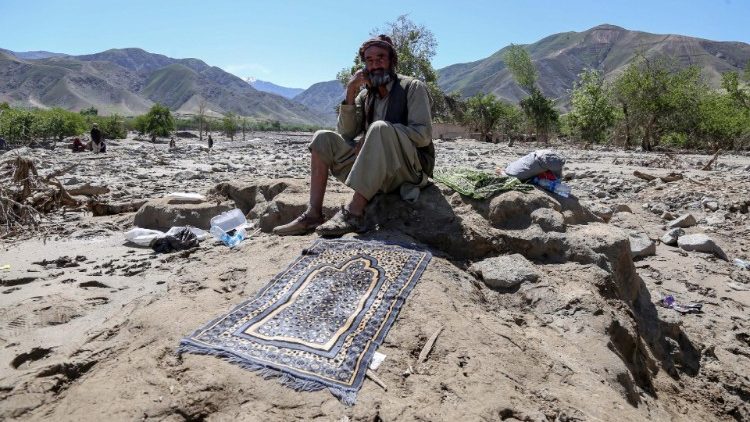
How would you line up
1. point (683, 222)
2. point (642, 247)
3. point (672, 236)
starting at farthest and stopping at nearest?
point (683, 222)
point (672, 236)
point (642, 247)

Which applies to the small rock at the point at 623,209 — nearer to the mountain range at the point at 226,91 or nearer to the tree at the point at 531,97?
the tree at the point at 531,97

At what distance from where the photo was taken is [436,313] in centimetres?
260

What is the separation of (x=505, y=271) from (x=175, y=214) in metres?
3.79

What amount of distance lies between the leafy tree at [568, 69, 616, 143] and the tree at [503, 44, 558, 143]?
1.81 m

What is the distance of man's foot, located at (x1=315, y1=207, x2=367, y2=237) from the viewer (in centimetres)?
351

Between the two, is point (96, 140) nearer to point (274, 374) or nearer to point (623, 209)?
point (623, 209)

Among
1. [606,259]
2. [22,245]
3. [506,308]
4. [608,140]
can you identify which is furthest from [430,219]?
[608,140]

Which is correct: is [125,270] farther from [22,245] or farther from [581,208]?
[581,208]

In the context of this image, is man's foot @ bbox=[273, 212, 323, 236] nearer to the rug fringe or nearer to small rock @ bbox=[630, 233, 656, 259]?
the rug fringe

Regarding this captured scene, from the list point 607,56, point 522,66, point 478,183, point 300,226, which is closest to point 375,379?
point 300,226

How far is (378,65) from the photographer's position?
3.82 meters

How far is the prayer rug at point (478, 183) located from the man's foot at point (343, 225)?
985mm

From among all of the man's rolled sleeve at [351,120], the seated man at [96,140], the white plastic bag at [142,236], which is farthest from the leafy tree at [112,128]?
the man's rolled sleeve at [351,120]

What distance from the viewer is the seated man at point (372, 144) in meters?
3.55
